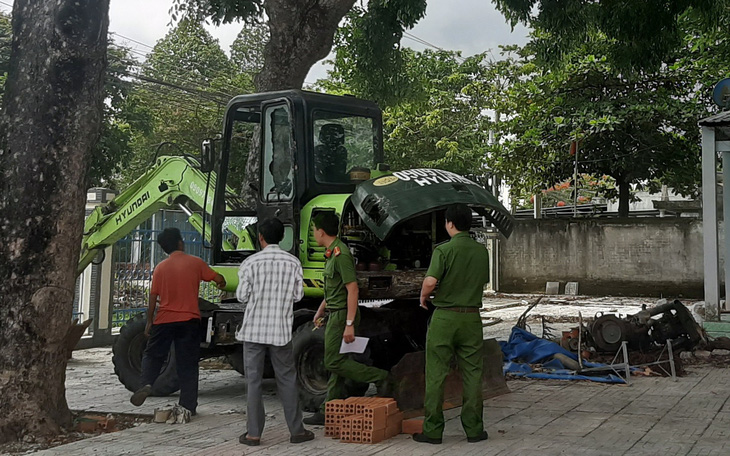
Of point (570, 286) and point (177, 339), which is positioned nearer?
point (177, 339)

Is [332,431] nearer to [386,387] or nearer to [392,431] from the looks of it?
[392,431]

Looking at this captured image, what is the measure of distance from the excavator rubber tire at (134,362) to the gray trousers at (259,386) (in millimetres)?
2588

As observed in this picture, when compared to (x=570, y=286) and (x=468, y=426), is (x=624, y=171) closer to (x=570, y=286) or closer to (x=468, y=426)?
(x=570, y=286)

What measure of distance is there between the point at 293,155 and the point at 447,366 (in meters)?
3.07

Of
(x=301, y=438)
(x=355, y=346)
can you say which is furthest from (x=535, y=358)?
(x=301, y=438)

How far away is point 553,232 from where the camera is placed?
2689 centimetres

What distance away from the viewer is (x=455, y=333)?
6496mm

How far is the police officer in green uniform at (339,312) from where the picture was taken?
273 inches

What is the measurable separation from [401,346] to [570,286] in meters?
18.6

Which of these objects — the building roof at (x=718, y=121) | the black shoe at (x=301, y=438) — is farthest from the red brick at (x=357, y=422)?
the building roof at (x=718, y=121)

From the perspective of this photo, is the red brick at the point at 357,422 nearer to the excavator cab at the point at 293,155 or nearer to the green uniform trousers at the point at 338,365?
the green uniform trousers at the point at 338,365

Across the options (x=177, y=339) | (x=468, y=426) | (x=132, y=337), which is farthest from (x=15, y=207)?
(x=468, y=426)

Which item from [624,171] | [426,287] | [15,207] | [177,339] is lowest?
[177,339]

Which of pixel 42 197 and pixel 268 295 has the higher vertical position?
pixel 42 197
